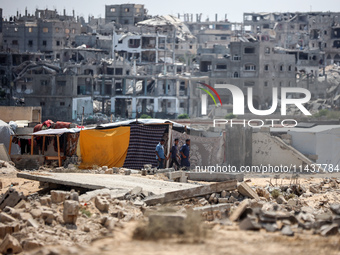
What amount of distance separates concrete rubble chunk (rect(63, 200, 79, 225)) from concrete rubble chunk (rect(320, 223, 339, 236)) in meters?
3.68

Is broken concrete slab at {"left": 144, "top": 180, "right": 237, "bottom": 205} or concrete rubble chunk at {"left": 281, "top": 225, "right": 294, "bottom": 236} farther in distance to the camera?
broken concrete slab at {"left": 144, "top": 180, "right": 237, "bottom": 205}

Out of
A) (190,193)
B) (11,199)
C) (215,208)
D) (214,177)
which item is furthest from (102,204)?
(214,177)

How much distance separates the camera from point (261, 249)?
767 cm

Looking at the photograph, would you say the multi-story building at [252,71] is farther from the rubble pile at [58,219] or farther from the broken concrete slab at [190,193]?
the rubble pile at [58,219]

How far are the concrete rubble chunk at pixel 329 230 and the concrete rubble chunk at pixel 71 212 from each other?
12.1ft

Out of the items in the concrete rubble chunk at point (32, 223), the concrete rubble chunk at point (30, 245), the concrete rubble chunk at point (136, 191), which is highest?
the concrete rubble chunk at point (32, 223)

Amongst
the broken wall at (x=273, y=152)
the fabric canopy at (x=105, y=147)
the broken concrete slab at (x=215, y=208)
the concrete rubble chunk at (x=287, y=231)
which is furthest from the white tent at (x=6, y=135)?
the concrete rubble chunk at (x=287, y=231)

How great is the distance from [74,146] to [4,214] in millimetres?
9103

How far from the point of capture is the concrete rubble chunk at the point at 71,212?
10609 millimetres

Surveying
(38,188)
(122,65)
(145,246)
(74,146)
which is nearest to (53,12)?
(122,65)

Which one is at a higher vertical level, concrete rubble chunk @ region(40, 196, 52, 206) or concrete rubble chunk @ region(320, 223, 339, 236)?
concrete rubble chunk @ region(320, 223, 339, 236)

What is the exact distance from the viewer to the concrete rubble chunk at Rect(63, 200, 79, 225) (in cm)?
1061

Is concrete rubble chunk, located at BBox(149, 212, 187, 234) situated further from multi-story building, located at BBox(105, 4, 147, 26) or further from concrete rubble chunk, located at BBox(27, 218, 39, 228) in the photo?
multi-story building, located at BBox(105, 4, 147, 26)

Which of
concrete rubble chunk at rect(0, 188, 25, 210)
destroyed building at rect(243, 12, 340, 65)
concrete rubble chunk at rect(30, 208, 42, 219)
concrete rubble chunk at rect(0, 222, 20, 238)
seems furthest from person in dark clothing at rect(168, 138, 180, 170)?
destroyed building at rect(243, 12, 340, 65)
